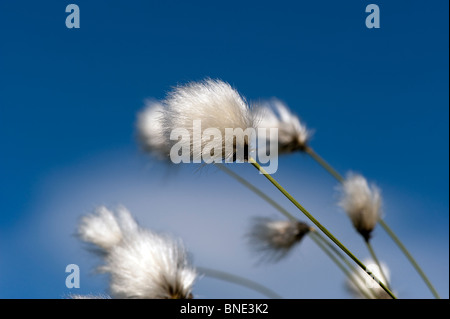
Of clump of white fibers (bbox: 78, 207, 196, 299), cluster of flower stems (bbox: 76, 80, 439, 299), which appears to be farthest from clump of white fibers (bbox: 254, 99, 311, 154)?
clump of white fibers (bbox: 78, 207, 196, 299)

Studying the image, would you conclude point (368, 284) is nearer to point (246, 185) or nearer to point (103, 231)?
point (246, 185)

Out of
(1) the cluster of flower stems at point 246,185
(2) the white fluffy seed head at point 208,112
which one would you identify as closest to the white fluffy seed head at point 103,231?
(1) the cluster of flower stems at point 246,185

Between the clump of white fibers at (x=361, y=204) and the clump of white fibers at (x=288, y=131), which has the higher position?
the clump of white fibers at (x=288, y=131)

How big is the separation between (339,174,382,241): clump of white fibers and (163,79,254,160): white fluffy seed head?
30.2 inches

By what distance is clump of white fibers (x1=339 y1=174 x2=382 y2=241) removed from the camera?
1634 mm

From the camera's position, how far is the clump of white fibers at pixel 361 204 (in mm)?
1634

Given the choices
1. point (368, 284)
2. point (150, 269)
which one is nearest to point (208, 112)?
point (150, 269)

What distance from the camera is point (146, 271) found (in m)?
1.30

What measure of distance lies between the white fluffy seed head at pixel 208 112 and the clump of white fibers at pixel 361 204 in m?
0.77

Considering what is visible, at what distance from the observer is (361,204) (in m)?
1.70

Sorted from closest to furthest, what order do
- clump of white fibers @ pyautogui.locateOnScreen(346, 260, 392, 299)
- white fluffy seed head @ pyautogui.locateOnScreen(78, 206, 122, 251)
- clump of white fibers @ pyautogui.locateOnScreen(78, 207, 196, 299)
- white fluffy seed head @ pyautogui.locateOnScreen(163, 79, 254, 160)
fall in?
white fluffy seed head @ pyautogui.locateOnScreen(163, 79, 254, 160), clump of white fibers @ pyautogui.locateOnScreen(78, 207, 196, 299), clump of white fibers @ pyautogui.locateOnScreen(346, 260, 392, 299), white fluffy seed head @ pyautogui.locateOnScreen(78, 206, 122, 251)

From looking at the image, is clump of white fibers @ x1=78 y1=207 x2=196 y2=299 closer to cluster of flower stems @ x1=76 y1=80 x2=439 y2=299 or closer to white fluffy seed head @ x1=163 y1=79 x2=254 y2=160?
cluster of flower stems @ x1=76 y1=80 x2=439 y2=299

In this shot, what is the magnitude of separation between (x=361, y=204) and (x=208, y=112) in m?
0.91

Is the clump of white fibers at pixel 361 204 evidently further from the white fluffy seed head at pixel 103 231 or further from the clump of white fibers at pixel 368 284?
the white fluffy seed head at pixel 103 231
